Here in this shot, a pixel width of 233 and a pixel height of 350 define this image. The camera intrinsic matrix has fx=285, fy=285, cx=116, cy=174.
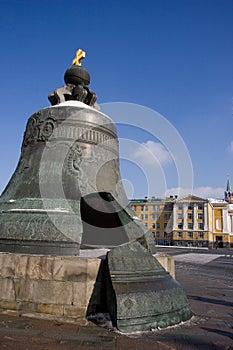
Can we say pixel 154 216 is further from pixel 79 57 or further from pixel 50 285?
pixel 50 285

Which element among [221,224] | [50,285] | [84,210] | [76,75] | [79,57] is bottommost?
[50,285]

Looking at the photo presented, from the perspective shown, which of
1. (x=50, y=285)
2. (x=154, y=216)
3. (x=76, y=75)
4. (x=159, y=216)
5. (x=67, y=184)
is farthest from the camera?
(x=159, y=216)

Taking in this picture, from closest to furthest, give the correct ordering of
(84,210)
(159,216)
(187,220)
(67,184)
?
(67,184)
(84,210)
(187,220)
(159,216)

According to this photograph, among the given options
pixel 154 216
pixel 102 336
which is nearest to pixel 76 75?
pixel 102 336

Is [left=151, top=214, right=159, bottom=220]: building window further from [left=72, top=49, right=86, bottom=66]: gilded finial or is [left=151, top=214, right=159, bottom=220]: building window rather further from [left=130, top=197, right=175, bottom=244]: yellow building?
[left=72, top=49, right=86, bottom=66]: gilded finial

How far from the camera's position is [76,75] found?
628 cm

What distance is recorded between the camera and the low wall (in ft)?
11.6

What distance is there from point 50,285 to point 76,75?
14.7 feet

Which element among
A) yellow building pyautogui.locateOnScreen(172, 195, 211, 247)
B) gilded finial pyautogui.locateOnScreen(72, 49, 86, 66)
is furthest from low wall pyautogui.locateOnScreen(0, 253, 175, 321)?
yellow building pyautogui.locateOnScreen(172, 195, 211, 247)

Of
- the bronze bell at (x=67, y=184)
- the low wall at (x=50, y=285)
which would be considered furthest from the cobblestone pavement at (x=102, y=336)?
the bronze bell at (x=67, y=184)

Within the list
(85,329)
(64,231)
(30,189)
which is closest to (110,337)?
(85,329)

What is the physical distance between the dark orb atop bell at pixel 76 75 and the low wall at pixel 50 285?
4063 millimetres

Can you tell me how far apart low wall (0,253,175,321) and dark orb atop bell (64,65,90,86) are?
4.06 meters

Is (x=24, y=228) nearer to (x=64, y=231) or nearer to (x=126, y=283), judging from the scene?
(x=64, y=231)
